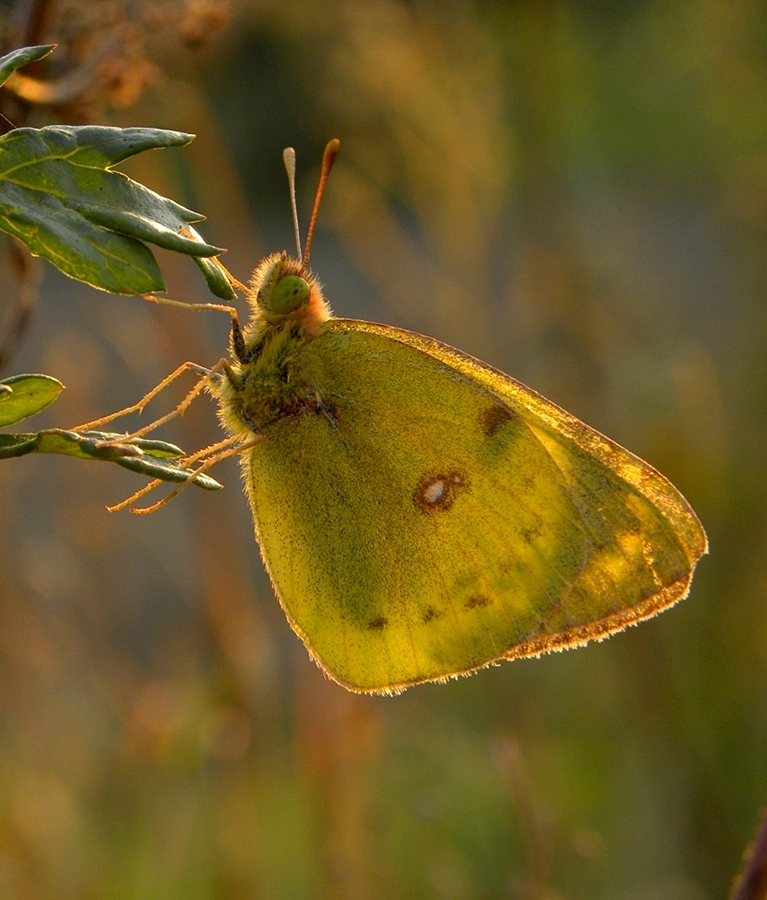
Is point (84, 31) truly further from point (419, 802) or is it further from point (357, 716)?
point (419, 802)

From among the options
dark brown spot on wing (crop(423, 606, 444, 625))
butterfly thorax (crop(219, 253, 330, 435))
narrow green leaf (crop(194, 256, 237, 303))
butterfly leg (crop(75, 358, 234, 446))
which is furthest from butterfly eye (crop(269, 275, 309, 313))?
narrow green leaf (crop(194, 256, 237, 303))

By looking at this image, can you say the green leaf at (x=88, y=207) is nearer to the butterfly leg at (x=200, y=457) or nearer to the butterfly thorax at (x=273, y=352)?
the butterfly leg at (x=200, y=457)

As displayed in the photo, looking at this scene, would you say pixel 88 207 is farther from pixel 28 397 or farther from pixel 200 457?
pixel 200 457

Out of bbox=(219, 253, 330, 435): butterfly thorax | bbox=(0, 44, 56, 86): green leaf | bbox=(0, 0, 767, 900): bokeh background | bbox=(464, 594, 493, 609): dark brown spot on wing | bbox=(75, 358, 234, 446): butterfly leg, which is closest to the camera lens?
bbox=(0, 44, 56, 86): green leaf

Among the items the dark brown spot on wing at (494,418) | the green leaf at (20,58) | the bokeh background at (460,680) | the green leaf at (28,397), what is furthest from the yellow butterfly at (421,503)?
the green leaf at (20,58)

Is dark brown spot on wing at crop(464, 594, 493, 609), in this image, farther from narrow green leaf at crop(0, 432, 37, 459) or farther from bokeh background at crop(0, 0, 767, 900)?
narrow green leaf at crop(0, 432, 37, 459)

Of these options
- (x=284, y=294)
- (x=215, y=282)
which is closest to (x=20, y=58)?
(x=215, y=282)

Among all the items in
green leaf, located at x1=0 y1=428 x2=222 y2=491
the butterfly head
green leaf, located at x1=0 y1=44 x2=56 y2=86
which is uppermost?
green leaf, located at x1=0 y1=44 x2=56 y2=86
